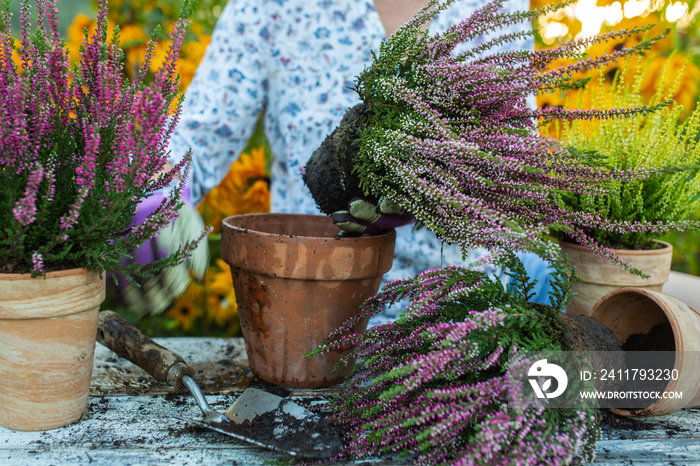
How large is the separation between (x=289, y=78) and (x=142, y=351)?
2.30ft

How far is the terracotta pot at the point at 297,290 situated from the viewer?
0.73 m

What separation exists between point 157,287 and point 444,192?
1.57ft

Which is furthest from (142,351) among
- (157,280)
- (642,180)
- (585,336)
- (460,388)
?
(642,180)

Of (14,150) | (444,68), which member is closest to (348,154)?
(444,68)

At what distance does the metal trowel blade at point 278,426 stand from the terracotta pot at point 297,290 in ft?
0.40

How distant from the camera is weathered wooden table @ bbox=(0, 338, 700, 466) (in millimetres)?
587

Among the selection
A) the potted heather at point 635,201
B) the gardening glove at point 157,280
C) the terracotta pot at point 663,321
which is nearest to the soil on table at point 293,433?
the gardening glove at point 157,280

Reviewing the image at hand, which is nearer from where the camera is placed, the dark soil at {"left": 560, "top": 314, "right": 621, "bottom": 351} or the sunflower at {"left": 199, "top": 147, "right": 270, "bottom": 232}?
the dark soil at {"left": 560, "top": 314, "right": 621, "bottom": 351}

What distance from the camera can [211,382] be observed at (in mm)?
816

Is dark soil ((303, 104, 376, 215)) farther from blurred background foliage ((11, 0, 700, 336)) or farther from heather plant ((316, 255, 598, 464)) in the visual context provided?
blurred background foliage ((11, 0, 700, 336))

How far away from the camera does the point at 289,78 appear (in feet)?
3.77

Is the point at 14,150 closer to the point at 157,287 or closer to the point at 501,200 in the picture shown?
the point at 157,287

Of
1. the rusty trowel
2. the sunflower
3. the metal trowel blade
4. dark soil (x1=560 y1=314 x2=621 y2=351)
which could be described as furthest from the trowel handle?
the sunflower

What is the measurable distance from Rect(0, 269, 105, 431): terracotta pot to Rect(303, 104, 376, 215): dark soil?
35 cm
